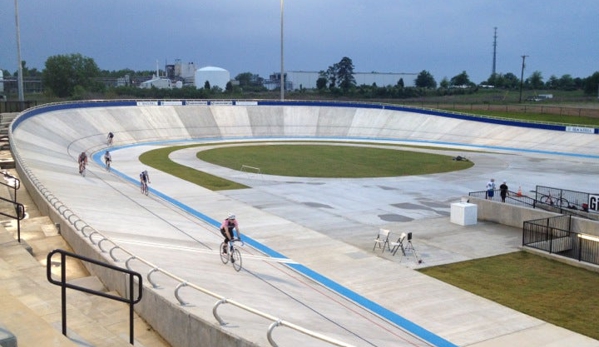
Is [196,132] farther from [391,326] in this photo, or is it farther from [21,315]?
[21,315]

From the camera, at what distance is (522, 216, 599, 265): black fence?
21.5 metres

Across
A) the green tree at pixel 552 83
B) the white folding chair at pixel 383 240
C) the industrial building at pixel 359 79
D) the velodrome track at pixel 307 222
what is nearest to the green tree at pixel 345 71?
the industrial building at pixel 359 79

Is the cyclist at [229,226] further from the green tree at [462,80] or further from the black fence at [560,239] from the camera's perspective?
the green tree at [462,80]

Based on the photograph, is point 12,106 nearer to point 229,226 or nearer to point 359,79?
point 229,226

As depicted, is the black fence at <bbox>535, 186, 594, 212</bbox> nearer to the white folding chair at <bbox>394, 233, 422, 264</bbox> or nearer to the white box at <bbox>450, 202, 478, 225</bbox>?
the white box at <bbox>450, 202, 478, 225</bbox>

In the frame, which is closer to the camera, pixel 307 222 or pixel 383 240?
pixel 383 240

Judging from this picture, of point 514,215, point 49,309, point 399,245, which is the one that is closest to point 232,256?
point 399,245

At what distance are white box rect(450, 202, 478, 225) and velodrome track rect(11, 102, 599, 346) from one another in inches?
58.0

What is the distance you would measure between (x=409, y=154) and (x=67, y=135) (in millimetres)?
31019

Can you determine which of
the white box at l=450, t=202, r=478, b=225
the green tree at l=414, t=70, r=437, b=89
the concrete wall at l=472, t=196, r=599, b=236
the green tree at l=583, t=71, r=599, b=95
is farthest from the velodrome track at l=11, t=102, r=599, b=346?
the green tree at l=414, t=70, r=437, b=89

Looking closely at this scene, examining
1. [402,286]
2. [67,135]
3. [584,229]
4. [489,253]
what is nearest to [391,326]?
[402,286]

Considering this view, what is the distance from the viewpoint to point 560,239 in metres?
22.1

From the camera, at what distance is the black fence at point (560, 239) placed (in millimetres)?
21453

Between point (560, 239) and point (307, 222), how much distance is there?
10109mm
